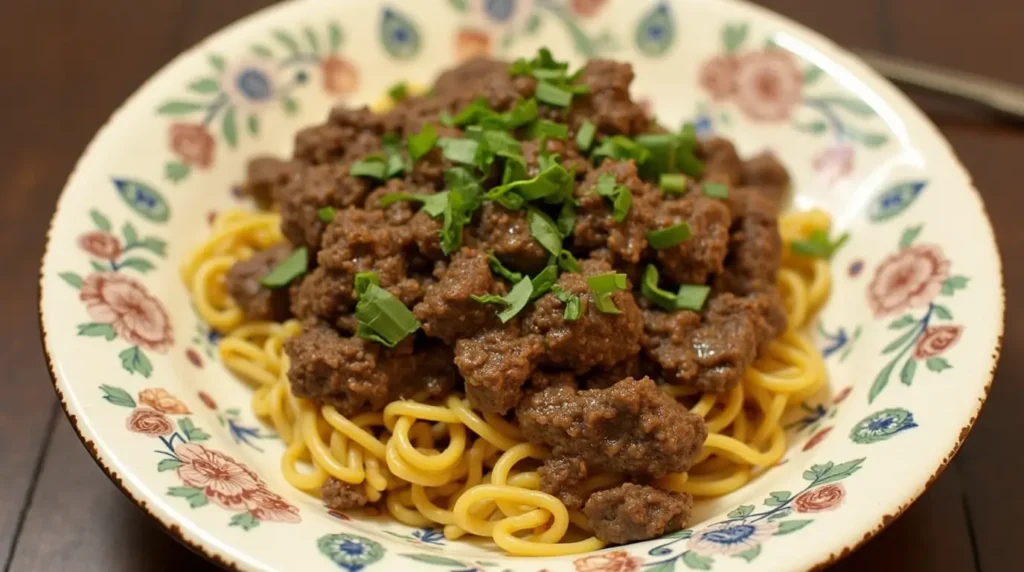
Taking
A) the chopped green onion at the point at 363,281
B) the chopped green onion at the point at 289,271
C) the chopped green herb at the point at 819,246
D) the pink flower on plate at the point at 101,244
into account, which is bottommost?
the chopped green herb at the point at 819,246

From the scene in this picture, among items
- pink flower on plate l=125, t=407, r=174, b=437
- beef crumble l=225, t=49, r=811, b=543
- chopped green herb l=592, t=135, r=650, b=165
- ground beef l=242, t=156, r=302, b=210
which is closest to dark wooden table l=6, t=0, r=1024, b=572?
pink flower on plate l=125, t=407, r=174, b=437

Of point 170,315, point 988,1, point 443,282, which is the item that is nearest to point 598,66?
point 443,282

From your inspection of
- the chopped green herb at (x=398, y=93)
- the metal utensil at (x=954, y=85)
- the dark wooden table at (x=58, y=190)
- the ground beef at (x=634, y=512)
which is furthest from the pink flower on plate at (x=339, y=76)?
the metal utensil at (x=954, y=85)

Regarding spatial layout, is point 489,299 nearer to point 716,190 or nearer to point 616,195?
point 616,195

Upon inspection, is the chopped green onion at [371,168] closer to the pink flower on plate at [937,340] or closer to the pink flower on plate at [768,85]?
the pink flower on plate at [768,85]

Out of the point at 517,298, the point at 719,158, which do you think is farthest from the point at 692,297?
the point at 719,158

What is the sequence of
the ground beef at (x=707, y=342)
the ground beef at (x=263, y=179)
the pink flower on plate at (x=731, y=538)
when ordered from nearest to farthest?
the pink flower on plate at (x=731, y=538) → the ground beef at (x=707, y=342) → the ground beef at (x=263, y=179)

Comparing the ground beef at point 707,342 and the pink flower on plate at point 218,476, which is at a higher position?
the ground beef at point 707,342

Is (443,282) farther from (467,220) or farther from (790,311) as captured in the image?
(790,311)
